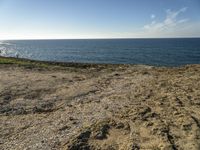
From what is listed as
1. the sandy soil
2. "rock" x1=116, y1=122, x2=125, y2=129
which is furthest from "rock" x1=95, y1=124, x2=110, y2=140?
"rock" x1=116, y1=122, x2=125, y2=129

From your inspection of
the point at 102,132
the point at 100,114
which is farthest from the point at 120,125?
the point at 100,114

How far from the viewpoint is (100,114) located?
14.0 meters

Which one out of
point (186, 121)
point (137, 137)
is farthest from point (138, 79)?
point (137, 137)

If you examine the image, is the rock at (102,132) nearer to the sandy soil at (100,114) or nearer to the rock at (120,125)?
the sandy soil at (100,114)

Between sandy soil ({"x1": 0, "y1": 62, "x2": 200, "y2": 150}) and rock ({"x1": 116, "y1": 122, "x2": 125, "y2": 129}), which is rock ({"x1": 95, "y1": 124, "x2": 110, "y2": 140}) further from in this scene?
rock ({"x1": 116, "y1": 122, "x2": 125, "y2": 129})

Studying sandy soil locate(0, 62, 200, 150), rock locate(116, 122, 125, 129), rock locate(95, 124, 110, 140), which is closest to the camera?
sandy soil locate(0, 62, 200, 150)

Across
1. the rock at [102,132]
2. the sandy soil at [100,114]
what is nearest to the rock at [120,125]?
the sandy soil at [100,114]

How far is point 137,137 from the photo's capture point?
10.8 metres

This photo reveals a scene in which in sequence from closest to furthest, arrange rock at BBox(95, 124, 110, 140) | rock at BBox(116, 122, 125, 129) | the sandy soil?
the sandy soil
rock at BBox(95, 124, 110, 140)
rock at BBox(116, 122, 125, 129)

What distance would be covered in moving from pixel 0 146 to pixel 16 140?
2.35 ft

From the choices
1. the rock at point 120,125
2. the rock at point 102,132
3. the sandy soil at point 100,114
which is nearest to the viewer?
the sandy soil at point 100,114

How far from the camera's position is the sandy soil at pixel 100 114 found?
34.9 ft

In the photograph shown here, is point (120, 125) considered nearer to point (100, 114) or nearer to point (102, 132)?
point (102, 132)

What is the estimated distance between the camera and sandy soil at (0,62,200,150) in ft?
34.9
